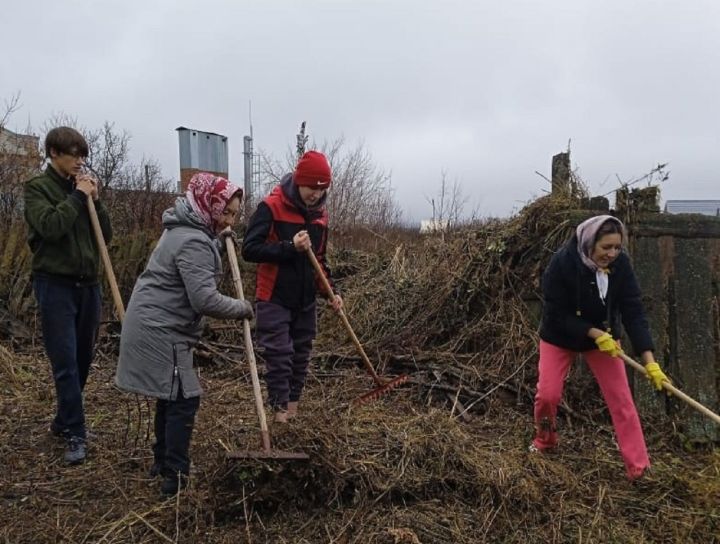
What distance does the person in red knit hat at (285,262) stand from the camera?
11.7 ft

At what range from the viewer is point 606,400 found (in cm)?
355

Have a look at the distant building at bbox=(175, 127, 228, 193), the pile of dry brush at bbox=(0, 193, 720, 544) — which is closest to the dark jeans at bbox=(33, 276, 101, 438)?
the pile of dry brush at bbox=(0, 193, 720, 544)

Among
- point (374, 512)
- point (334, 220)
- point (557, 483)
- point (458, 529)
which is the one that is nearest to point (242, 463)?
point (374, 512)

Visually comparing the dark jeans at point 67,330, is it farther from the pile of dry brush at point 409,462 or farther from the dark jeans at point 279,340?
the dark jeans at point 279,340

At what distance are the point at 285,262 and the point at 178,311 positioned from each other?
0.84 meters

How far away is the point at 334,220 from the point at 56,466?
1055cm

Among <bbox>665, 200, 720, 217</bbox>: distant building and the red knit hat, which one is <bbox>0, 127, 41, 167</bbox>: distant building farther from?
<bbox>665, 200, 720, 217</bbox>: distant building

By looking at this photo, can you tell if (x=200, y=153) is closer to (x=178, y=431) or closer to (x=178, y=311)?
(x=178, y=311)

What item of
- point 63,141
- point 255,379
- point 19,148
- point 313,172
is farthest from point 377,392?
point 19,148

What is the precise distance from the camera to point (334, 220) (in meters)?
13.7

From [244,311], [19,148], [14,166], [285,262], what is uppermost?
[19,148]

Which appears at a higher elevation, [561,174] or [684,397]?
[561,174]

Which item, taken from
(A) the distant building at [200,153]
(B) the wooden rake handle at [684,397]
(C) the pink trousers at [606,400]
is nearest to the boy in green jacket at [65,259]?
(C) the pink trousers at [606,400]

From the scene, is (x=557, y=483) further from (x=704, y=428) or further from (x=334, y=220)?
(x=334, y=220)
